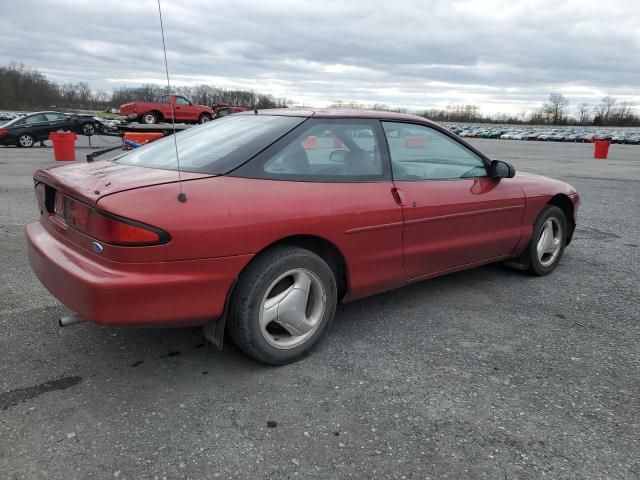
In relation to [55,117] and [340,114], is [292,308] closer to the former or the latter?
[340,114]

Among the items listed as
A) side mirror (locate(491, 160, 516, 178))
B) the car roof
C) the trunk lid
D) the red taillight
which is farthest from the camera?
side mirror (locate(491, 160, 516, 178))

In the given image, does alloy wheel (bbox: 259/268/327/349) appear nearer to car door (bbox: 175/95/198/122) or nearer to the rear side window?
the rear side window

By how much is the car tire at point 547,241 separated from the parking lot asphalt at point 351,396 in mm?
570

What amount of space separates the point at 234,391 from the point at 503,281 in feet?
9.33

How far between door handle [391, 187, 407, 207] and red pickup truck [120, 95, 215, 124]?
72.5 ft

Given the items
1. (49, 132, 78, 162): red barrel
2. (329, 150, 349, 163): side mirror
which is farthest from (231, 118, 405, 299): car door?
(49, 132, 78, 162): red barrel

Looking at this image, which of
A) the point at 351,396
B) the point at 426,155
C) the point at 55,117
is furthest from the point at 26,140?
the point at 351,396

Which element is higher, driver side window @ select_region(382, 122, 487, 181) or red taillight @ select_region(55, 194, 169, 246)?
driver side window @ select_region(382, 122, 487, 181)

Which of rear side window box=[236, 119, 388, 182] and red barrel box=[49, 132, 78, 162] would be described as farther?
red barrel box=[49, 132, 78, 162]

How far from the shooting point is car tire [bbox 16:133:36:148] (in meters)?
20.0

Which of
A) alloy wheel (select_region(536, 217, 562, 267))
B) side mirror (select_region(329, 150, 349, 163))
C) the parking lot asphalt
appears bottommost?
the parking lot asphalt

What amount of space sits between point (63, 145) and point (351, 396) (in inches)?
587

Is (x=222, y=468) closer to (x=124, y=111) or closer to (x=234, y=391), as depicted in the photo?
(x=234, y=391)

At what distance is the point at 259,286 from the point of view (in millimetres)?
2688
